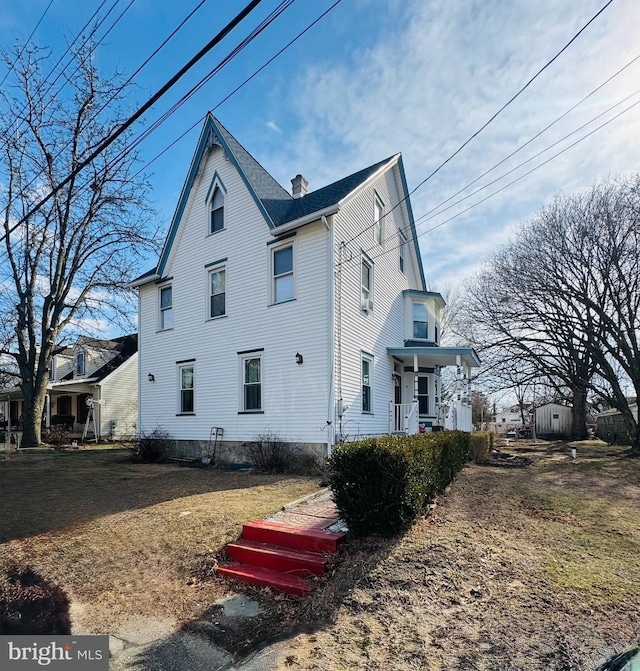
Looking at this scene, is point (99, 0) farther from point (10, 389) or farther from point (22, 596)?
point (10, 389)

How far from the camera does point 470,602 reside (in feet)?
13.1

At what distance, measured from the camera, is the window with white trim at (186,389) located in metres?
14.9

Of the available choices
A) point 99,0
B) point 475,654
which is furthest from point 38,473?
point 475,654

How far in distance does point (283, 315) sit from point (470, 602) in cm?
938

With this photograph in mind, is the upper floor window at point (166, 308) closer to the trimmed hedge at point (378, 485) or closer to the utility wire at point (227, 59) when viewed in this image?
the utility wire at point (227, 59)

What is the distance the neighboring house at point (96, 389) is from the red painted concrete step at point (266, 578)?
21.1m

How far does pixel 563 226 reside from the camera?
18.8 metres

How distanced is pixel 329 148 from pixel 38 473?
11.2 m

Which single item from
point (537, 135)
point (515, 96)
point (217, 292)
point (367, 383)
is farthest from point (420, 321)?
point (515, 96)

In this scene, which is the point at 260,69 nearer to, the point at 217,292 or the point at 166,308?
the point at 217,292

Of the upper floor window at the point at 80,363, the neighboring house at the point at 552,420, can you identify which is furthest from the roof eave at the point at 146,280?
the neighboring house at the point at 552,420

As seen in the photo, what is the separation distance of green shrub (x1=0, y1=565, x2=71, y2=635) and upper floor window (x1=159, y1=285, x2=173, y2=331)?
11407 millimetres

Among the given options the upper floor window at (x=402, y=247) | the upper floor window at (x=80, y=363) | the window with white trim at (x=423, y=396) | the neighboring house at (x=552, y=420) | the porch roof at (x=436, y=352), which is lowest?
the neighboring house at (x=552, y=420)

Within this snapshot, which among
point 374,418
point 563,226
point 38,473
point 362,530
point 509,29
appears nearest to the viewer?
point 362,530
